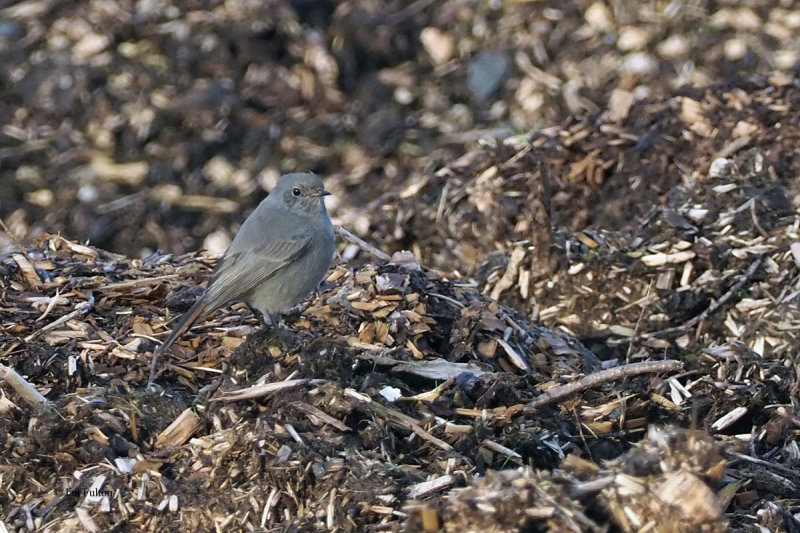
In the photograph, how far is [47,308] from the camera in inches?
181

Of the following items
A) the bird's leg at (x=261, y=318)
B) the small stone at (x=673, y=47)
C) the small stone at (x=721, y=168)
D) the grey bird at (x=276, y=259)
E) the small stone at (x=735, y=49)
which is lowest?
the small stone at (x=735, y=49)

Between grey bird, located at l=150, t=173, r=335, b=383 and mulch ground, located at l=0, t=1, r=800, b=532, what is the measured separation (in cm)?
13

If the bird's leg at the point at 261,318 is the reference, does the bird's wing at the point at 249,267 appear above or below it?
above

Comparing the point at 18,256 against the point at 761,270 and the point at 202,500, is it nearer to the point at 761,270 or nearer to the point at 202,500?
the point at 202,500

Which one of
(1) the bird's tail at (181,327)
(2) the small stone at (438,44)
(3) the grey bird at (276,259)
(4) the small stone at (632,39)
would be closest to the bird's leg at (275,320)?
(3) the grey bird at (276,259)

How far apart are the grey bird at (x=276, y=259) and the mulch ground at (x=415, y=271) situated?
130 mm

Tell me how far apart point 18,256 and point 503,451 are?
234 cm

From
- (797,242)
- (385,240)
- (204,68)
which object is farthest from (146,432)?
Answer: (204,68)

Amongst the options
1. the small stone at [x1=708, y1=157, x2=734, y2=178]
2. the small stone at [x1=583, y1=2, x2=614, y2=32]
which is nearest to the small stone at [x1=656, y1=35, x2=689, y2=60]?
the small stone at [x1=583, y1=2, x2=614, y2=32]

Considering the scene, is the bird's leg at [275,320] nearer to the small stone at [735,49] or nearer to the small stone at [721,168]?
the small stone at [721,168]

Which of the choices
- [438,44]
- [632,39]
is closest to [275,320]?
[438,44]

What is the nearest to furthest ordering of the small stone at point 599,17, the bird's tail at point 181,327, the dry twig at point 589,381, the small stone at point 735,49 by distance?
the dry twig at point 589,381 → the bird's tail at point 181,327 → the small stone at point 735,49 → the small stone at point 599,17

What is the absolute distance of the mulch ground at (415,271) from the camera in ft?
11.9

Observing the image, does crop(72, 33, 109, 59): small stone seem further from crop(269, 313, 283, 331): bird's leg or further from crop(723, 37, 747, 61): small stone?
crop(723, 37, 747, 61): small stone
